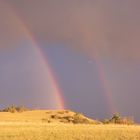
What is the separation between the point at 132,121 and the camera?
95.1 meters

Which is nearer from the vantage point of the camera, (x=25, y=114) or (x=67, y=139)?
(x=67, y=139)

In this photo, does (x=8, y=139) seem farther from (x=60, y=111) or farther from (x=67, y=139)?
(x=60, y=111)

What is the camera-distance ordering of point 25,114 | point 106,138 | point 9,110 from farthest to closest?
point 9,110, point 25,114, point 106,138

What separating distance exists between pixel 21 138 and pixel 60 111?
257 ft

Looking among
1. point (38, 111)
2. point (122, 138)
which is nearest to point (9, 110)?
point (38, 111)

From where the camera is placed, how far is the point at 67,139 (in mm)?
40938

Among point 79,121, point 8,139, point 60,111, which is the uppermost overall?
point 60,111

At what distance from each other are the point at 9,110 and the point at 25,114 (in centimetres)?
960

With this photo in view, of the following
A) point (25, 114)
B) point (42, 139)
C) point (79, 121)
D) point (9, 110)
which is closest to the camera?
point (42, 139)

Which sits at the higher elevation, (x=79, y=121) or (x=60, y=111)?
(x=60, y=111)

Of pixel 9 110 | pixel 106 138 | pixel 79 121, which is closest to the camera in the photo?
pixel 106 138

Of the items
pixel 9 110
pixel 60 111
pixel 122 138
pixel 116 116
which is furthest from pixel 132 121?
pixel 122 138

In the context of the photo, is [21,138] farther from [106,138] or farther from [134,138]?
[134,138]

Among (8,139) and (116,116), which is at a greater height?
(116,116)
